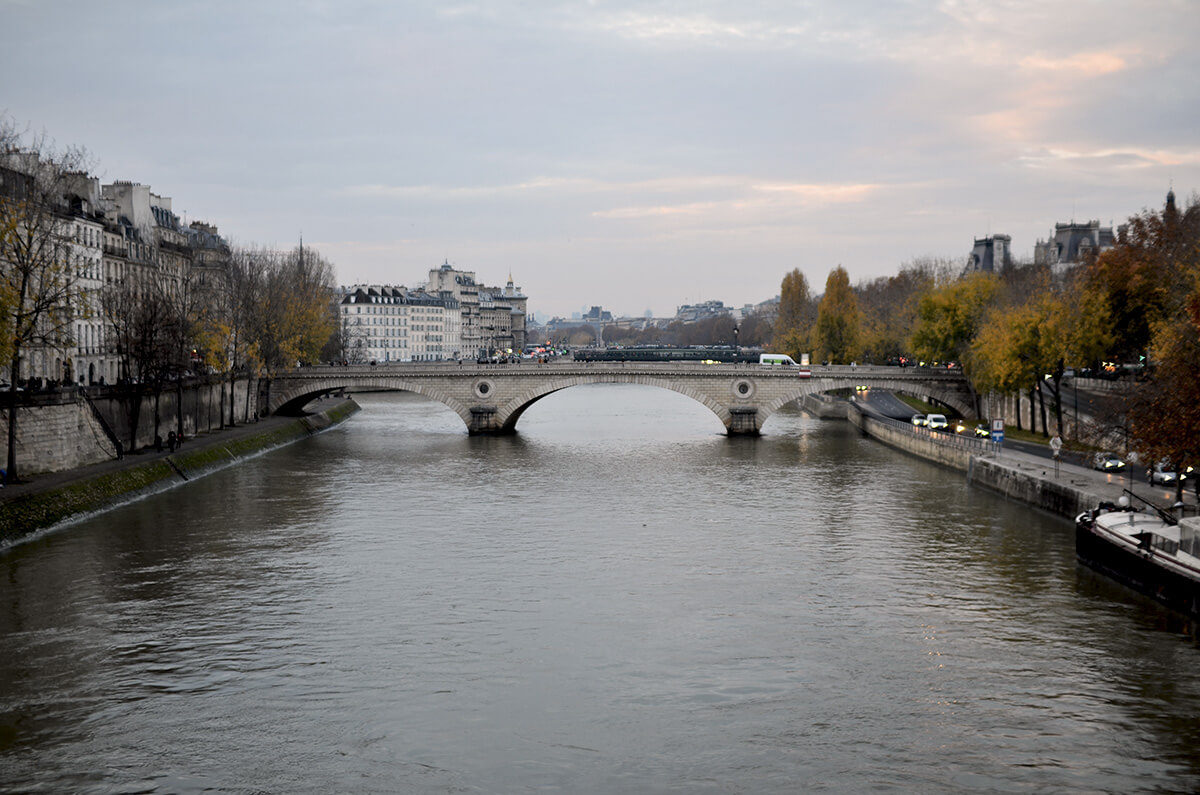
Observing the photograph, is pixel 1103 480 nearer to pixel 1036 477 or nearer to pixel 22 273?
pixel 1036 477

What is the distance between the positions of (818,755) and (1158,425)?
60.8 feet

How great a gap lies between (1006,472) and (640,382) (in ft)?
103

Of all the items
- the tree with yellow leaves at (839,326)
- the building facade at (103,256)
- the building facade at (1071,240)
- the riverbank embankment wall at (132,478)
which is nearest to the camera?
the riverbank embankment wall at (132,478)

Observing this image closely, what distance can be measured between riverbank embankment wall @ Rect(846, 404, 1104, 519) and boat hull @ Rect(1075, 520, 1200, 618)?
4.39 m

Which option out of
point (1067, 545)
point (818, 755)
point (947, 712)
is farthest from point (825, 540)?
point (818, 755)

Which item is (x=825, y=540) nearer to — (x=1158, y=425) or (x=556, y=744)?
(x=1158, y=425)

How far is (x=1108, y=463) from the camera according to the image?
46125mm

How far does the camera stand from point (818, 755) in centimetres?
2030

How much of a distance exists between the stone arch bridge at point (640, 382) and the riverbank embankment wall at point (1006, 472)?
6187 millimetres

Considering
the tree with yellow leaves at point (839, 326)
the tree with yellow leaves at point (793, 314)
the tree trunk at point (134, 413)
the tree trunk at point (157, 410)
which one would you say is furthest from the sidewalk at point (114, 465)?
the tree with yellow leaves at point (793, 314)

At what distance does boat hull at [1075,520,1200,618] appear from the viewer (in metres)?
28.3

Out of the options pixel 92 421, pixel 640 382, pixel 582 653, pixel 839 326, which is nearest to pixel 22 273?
pixel 92 421

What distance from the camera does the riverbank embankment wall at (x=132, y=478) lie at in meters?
38.2

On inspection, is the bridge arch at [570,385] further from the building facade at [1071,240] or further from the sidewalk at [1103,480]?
the building facade at [1071,240]
